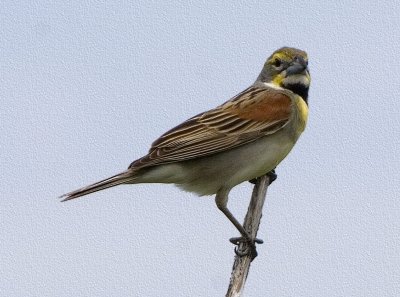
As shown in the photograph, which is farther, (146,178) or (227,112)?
(227,112)

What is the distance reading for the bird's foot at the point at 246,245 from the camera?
9.19 m

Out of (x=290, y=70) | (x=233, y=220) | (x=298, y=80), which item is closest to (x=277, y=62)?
(x=290, y=70)

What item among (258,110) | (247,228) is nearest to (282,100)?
→ (258,110)

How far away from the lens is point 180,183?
32.9ft

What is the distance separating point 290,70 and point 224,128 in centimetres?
121

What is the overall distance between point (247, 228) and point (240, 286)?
4.77 feet

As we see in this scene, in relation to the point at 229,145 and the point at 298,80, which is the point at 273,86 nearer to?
the point at 298,80

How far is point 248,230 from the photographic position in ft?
31.0

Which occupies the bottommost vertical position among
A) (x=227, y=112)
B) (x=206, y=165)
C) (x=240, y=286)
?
(x=240, y=286)

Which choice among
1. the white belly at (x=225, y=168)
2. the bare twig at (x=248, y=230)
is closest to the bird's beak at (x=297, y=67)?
the white belly at (x=225, y=168)

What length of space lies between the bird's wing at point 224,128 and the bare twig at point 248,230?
0.60m

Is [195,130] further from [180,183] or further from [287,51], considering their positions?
[287,51]

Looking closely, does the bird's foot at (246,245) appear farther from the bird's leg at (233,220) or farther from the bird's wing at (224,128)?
the bird's wing at (224,128)

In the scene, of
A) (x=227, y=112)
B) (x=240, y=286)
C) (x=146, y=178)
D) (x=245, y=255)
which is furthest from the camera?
(x=227, y=112)
